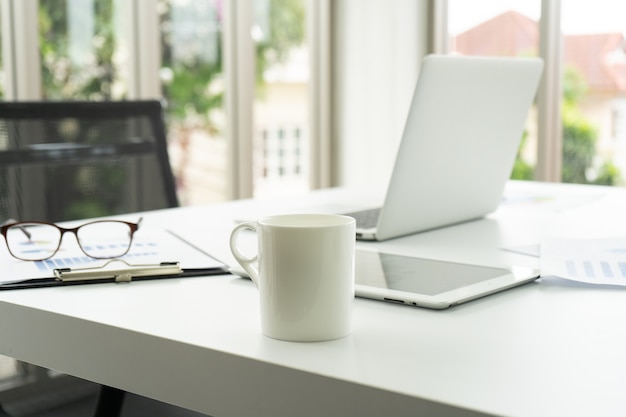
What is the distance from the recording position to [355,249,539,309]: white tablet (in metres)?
0.75

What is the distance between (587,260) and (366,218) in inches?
15.7

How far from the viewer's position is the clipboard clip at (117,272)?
2.79 ft

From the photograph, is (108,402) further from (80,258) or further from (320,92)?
(320,92)

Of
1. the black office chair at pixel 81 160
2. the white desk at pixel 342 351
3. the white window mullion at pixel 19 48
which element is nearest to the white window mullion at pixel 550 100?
the white window mullion at pixel 19 48

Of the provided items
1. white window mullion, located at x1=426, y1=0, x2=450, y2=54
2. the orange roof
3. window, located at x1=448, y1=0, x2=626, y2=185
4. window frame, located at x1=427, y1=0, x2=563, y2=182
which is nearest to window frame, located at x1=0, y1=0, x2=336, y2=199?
white window mullion, located at x1=426, y1=0, x2=450, y2=54

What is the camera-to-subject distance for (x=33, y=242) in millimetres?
1108

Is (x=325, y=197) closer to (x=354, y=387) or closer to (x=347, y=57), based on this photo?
(x=354, y=387)

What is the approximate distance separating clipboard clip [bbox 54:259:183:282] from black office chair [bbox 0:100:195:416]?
26.4 inches

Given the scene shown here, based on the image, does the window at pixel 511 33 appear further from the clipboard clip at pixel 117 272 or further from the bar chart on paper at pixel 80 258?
the clipboard clip at pixel 117 272

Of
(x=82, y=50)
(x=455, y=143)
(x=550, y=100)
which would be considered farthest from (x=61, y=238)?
(x=550, y=100)

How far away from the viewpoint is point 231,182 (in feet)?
12.0

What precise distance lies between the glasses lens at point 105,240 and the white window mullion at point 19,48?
5.85ft

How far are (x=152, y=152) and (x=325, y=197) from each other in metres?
0.37

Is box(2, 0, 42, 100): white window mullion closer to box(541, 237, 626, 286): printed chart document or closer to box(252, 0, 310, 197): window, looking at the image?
box(252, 0, 310, 197): window
